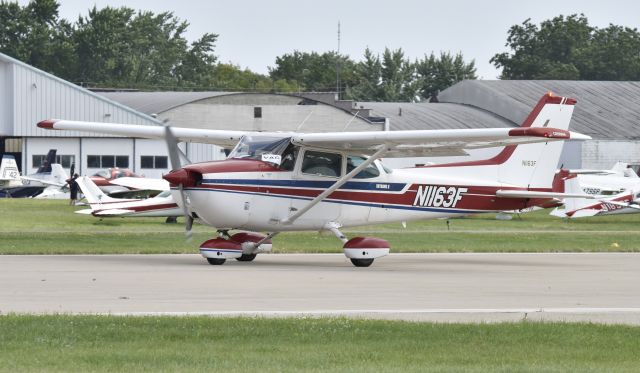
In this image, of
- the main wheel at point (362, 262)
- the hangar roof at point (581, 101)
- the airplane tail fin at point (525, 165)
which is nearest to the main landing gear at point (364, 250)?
the main wheel at point (362, 262)

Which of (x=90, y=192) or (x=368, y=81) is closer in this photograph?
(x=90, y=192)

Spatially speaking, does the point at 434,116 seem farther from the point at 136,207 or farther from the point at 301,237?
the point at 301,237

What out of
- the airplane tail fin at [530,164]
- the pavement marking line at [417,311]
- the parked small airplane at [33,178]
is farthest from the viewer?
the parked small airplane at [33,178]

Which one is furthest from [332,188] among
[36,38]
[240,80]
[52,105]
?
[240,80]

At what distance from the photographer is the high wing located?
19703 mm

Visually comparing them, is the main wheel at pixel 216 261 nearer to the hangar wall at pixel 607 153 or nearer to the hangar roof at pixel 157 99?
the hangar roof at pixel 157 99

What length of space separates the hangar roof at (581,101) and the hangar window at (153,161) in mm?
23159

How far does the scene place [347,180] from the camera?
866 inches

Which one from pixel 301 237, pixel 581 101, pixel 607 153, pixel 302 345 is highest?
pixel 581 101

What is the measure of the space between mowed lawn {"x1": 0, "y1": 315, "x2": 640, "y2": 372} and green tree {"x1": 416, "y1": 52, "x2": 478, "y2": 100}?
4317 inches

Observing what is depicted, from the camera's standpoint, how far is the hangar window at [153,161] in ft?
230

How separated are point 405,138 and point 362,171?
168cm

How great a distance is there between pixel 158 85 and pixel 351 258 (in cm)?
11122

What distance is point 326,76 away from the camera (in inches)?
5103
